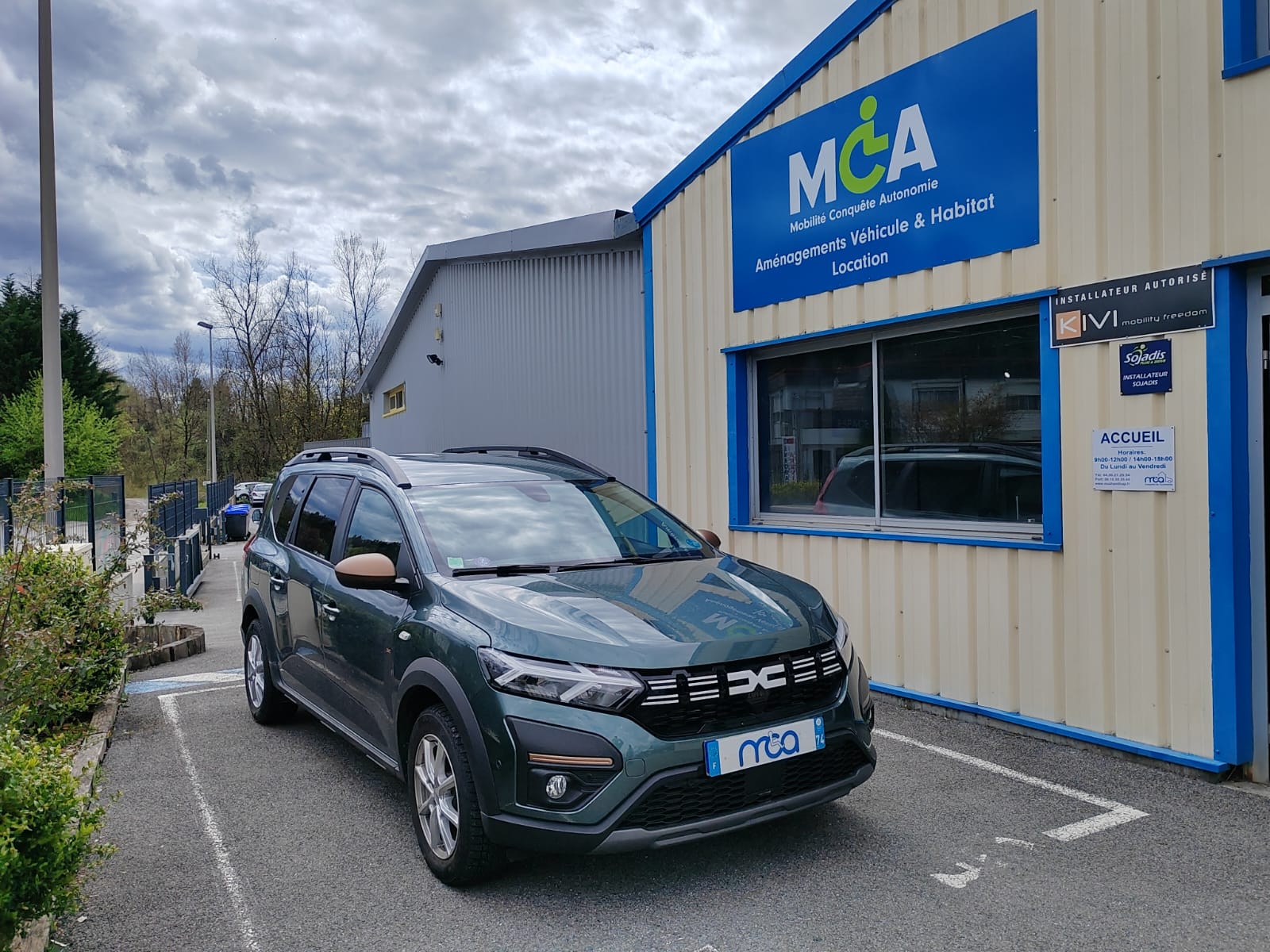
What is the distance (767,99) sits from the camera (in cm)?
727

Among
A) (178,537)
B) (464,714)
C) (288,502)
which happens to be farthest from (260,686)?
(178,537)

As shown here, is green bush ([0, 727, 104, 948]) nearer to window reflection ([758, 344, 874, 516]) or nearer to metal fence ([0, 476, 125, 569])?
window reflection ([758, 344, 874, 516])

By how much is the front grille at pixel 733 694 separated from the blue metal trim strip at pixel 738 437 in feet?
13.3

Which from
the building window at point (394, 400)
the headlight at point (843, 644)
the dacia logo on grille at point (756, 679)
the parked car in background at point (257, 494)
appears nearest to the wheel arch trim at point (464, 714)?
the dacia logo on grille at point (756, 679)

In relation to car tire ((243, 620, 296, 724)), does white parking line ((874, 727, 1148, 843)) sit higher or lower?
lower

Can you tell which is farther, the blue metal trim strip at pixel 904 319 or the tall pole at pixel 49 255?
the tall pole at pixel 49 255

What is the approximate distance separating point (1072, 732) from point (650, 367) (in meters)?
4.85

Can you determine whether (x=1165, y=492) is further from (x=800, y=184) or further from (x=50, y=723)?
(x=50, y=723)

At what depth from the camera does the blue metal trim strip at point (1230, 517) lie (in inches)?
181

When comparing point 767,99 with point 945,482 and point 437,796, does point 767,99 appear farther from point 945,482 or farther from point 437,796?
point 437,796

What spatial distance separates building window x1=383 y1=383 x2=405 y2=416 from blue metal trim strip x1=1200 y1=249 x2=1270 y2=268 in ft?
61.3

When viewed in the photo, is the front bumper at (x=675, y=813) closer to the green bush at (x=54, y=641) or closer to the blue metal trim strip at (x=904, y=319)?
the green bush at (x=54, y=641)

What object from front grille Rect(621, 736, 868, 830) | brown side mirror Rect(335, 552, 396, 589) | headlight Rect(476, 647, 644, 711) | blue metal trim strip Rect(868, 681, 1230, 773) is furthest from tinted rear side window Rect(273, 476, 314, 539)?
blue metal trim strip Rect(868, 681, 1230, 773)

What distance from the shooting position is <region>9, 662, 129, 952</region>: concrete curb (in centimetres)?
305
